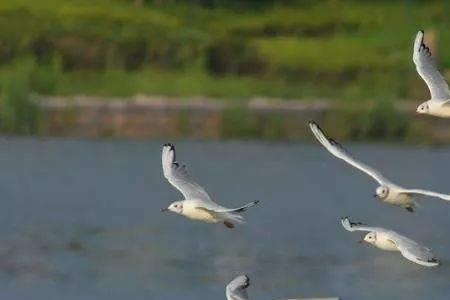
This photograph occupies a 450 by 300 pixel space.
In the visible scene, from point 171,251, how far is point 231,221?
723cm

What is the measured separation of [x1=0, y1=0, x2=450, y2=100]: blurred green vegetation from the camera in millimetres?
35188

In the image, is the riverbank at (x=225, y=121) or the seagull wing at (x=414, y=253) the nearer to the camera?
the seagull wing at (x=414, y=253)

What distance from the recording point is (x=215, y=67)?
120ft

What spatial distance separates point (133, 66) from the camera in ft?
120

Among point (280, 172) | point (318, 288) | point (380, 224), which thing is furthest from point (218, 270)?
point (280, 172)

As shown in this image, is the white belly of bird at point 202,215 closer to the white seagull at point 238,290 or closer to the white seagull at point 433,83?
the white seagull at point 238,290

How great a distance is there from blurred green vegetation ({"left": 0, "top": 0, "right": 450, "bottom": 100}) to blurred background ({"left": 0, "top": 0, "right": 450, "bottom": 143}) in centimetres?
3

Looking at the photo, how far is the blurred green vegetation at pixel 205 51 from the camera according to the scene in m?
35.2

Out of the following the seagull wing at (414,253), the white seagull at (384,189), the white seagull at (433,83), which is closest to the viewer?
the white seagull at (384,189)

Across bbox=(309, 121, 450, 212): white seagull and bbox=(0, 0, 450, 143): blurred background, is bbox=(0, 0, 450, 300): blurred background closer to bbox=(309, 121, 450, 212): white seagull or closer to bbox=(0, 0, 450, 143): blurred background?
bbox=(0, 0, 450, 143): blurred background

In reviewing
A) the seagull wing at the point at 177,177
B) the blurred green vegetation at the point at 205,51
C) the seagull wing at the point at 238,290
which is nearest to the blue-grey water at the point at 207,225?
the blurred green vegetation at the point at 205,51

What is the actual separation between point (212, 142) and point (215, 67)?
4370mm

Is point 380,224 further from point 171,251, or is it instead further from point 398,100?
point 398,100

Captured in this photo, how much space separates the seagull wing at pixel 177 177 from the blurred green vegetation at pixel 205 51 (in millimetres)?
16964
